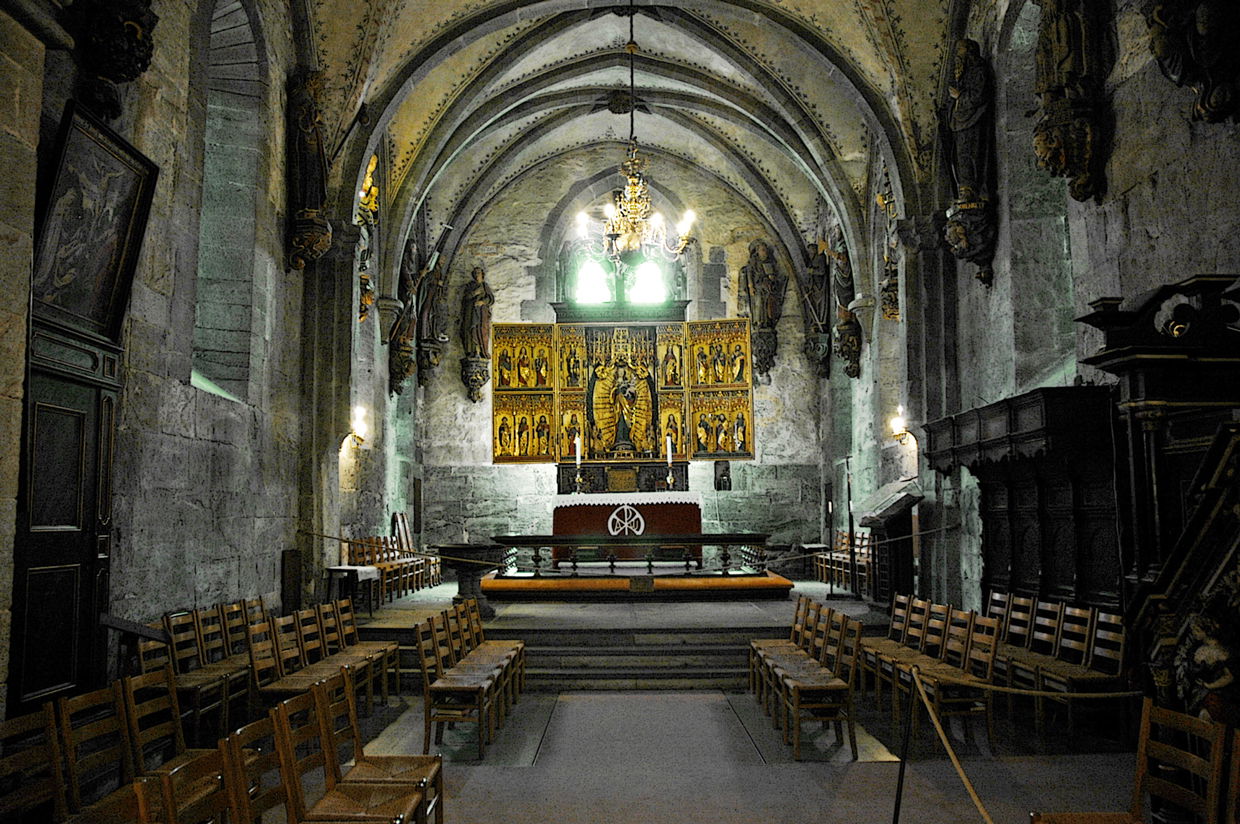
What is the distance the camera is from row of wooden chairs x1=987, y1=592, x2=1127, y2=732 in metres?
6.58

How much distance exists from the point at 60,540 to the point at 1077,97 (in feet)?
27.5

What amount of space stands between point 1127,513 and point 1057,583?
2.15 m

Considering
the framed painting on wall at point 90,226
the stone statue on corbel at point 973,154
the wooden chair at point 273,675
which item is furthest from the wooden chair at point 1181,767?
the stone statue on corbel at point 973,154

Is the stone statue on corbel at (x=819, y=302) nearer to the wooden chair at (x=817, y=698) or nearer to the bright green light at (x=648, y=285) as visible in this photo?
the bright green light at (x=648, y=285)

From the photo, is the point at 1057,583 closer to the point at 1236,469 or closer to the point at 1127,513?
the point at 1127,513

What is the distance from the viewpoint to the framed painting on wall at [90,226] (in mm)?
5730

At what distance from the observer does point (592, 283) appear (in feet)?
66.8

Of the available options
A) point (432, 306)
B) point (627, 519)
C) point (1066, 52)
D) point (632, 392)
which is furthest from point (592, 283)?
point (1066, 52)

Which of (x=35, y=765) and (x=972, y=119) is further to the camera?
(x=972, y=119)

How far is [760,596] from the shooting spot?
1298cm

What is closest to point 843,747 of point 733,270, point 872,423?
point 872,423

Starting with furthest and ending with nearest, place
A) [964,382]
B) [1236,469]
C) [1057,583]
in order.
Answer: [964,382], [1057,583], [1236,469]

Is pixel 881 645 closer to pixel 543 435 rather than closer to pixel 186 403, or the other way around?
pixel 186 403

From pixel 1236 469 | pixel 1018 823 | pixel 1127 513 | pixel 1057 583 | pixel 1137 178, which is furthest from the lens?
pixel 1057 583
